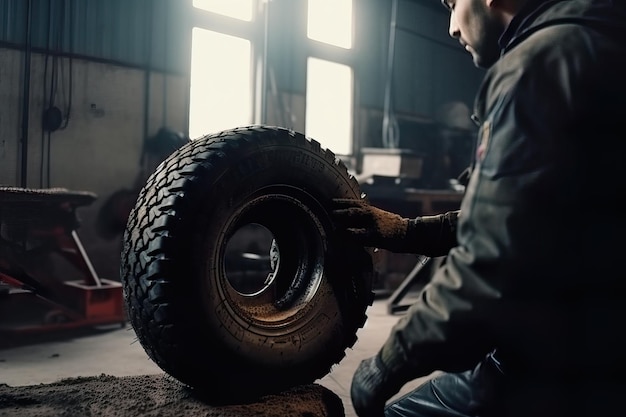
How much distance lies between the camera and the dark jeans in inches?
48.4

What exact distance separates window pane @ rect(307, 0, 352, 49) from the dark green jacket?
5983 millimetres

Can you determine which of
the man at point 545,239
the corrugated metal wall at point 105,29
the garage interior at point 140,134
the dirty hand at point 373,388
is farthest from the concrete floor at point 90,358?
the corrugated metal wall at point 105,29

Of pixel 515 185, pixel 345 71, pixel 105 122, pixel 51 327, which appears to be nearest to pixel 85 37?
pixel 105 122

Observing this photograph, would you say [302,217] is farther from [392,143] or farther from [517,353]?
[392,143]

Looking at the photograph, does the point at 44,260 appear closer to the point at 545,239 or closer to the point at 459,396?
the point at 459,396

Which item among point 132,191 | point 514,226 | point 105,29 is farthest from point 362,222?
point 105,29

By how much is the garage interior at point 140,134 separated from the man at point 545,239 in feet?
1.47

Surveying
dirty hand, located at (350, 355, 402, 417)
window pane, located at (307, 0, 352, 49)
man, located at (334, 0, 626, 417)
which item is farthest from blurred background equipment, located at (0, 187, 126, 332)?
window pane, located at (307, 0, 352, 49)

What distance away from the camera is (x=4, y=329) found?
12.3 feet

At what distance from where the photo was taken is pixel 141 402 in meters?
1.29

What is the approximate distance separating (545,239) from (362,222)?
0.64m

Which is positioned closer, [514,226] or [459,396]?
[514,226]

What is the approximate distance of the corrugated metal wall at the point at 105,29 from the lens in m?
4.65

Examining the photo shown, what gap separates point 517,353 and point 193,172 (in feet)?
2.52
